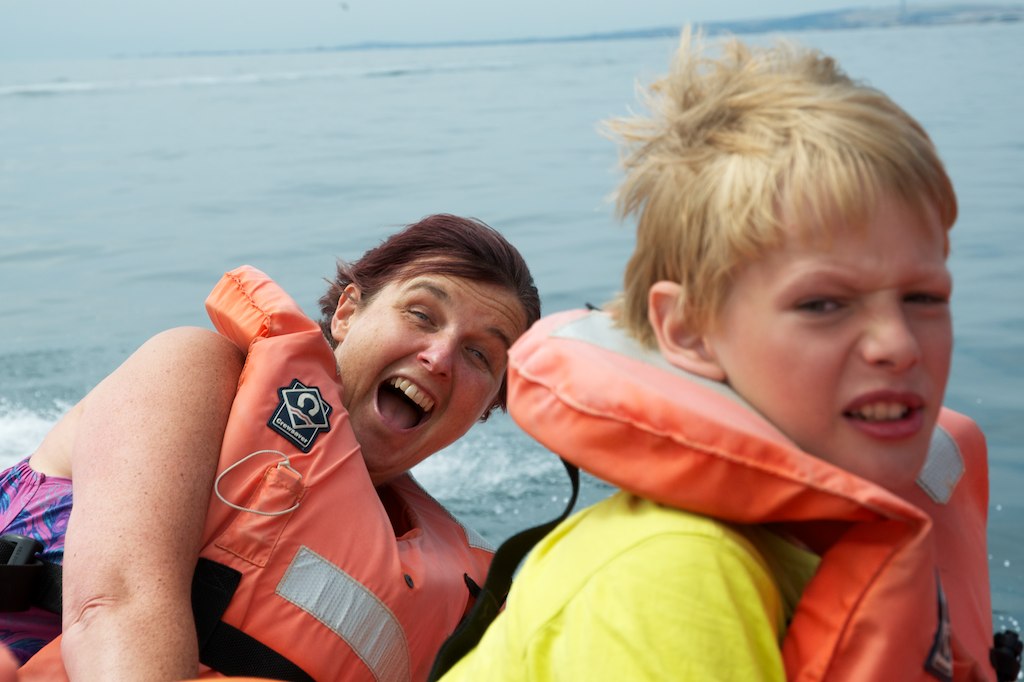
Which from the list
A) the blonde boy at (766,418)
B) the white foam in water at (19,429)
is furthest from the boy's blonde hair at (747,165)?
the white foam in water at (19,429)

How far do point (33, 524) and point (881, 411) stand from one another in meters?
2.01

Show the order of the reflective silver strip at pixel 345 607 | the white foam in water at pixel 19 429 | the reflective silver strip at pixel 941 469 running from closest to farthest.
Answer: the reflective silver strip at pixel 941 469
the reflective silver strip at pixel 345 607
the white foam in water at pixel 19 429

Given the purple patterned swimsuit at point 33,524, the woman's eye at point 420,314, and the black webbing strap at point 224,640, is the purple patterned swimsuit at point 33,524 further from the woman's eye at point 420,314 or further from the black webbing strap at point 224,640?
the woman's eye at point 420,314

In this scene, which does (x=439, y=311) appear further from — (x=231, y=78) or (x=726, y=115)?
(x=231, y=78)

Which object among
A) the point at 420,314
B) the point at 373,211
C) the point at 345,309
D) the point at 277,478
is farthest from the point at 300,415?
the point at 373,211

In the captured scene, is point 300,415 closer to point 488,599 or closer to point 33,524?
point 33,524

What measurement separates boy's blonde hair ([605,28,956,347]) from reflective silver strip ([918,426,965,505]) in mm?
503

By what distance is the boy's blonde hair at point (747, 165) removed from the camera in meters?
1.58

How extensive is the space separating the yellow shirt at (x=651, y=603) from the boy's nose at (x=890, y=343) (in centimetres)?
30

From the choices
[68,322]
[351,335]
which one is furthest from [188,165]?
[351,335]

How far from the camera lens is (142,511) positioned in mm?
2482

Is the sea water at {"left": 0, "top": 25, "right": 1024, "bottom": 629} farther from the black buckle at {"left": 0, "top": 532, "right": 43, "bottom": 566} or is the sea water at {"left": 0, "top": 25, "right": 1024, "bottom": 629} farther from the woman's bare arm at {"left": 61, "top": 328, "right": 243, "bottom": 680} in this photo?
the black buckle at {"left": 0, "top": 532, "right": 43, "bottom": 566}

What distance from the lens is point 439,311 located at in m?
3.28

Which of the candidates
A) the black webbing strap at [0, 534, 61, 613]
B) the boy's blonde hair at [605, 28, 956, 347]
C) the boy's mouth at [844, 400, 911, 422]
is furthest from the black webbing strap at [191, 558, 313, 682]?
the boy's mouth at [844, 400, 911, 422]
